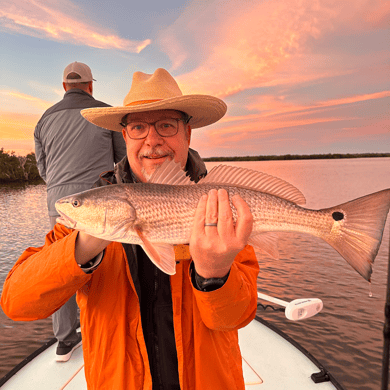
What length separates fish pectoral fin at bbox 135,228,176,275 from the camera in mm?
1871

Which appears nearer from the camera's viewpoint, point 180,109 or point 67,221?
point 67,221

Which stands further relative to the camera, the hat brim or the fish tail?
the hat brim

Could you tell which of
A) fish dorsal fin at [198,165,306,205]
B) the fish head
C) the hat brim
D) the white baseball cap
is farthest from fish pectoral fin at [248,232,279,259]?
the white baseball cap

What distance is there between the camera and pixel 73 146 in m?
4.30

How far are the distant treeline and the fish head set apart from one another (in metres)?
68.4

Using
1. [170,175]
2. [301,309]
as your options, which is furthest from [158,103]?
[301,309]

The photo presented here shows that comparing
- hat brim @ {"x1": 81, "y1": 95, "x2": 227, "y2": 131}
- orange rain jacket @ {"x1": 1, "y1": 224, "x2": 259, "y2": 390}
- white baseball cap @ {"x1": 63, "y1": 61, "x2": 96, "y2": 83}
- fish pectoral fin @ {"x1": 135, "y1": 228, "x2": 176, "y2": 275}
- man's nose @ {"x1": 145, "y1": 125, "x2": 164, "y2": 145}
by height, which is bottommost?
orange rain jacket @ {"x1": 1, "y1": 224, "x2": 259, "y2": 390}

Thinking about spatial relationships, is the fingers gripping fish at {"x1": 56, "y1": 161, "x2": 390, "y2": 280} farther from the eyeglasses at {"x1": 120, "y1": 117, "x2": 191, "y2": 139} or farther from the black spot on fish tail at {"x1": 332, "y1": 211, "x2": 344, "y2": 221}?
Answer: the eyeglasses at {"x1": 120, "y1": 117, "x2": 191, "y2": 139}

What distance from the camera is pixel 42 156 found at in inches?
199

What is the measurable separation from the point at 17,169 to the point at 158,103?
2910 inches

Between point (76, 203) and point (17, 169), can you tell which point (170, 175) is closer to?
point (76, 203)

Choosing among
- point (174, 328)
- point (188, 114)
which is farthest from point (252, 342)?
point (188, 114)

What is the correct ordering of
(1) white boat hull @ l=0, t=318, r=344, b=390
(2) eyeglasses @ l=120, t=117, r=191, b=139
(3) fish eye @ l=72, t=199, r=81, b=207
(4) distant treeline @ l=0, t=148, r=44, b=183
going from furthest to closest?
1. (4) distant treeline @ l=0, t=148, r=44, b=183
2. (1) white boat hull @ l=0, t=318, r=344, b=390
3. (2) eyeglasses @ l=120, t=117, r=191, b=139
4. (3) fish eye @ l=72, t=199, r=81, b=207

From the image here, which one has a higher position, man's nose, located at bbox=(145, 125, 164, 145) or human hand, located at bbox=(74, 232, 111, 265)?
man's nose, located at bbox=(145, 125, 164, 145)
